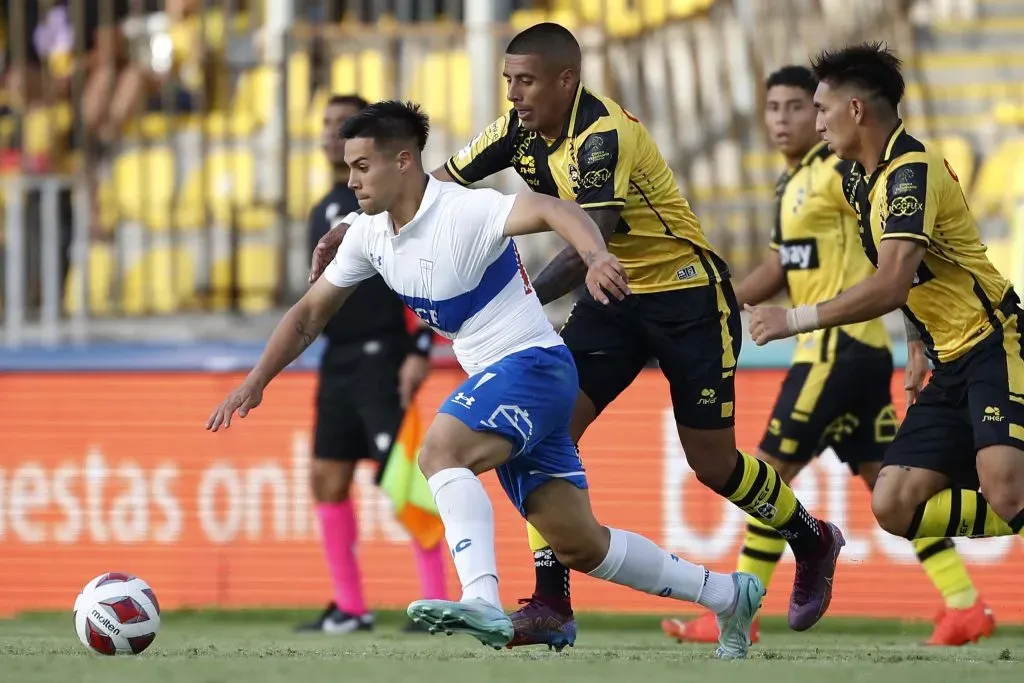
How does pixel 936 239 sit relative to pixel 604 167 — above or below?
below

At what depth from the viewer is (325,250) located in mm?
6484

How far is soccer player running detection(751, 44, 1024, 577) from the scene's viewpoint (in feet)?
19.4

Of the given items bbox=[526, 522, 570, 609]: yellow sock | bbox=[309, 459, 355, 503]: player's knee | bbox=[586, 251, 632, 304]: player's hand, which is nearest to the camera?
bbox=[586, 251, 632, 304]: player's hand

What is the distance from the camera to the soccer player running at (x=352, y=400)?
Answer: 877 cm

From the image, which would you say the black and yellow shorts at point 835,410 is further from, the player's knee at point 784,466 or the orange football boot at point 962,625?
the orange football boot at point 962,625

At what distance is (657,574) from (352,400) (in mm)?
3142

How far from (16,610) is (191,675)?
16.4ft

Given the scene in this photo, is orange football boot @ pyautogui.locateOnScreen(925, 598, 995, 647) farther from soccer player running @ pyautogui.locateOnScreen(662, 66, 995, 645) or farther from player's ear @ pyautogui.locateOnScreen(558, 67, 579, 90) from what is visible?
player's ear @ pyautogui.locateOnScreen(558, 67, 579, 90)

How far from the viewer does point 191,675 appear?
203 inches

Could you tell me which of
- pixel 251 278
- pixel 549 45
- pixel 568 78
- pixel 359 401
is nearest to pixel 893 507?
pixel 568 78

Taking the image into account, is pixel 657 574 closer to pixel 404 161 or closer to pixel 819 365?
pixel 404 161

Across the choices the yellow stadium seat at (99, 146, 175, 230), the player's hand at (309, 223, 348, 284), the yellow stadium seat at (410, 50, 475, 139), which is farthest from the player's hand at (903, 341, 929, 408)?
the yellow stadium seat at (99, 146, 175, 230)

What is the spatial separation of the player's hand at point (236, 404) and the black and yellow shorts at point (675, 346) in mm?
1340

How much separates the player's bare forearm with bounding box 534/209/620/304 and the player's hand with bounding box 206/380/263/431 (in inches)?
42.2
